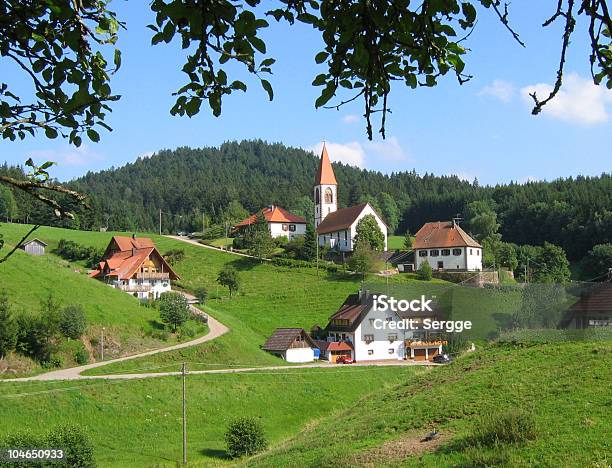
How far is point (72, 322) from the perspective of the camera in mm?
37906

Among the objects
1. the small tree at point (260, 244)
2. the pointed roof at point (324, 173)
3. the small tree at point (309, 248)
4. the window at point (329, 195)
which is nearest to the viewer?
the small tree at point (260, 244)

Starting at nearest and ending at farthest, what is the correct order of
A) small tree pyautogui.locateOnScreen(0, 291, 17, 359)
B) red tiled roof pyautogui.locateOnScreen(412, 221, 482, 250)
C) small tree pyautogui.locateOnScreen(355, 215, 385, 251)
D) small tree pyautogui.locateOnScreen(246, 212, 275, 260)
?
small tree pyautogui.locateOnScreen(0, 291, 17, 359) < red tiled roof pyautogui.locateOnScreen(412, 221, 482, 250) < small tree pyautogui.locateOnScreen(246, 212, 275, 260) < small tree pyautogui.locateOnScreen(355, 215, 385, 251)

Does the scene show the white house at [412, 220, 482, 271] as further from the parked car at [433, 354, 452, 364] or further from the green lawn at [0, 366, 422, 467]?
the green lawn at [0, 366, 422, 467]

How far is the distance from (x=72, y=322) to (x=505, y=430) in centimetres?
3028

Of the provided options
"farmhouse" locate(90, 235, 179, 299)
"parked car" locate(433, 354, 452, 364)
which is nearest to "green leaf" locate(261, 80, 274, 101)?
"parked car" locate(433, 354, 452, 364)

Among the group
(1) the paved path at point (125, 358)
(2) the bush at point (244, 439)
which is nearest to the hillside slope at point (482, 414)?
(2) the bush at point (244, 439)

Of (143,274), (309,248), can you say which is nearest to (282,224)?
(309,248)

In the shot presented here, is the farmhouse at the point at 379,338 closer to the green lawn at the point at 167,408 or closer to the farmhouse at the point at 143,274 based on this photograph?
the green lawn at the point at 167,408

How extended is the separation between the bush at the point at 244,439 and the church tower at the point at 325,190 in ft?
243

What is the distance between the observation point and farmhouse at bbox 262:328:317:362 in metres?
46.2

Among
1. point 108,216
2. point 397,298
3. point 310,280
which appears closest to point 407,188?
point 108,216

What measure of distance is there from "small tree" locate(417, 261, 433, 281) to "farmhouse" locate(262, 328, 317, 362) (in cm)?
2677

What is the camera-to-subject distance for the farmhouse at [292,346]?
46.2 meters

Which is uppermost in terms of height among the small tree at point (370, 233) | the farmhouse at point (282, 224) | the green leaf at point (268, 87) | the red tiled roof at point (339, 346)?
the farmhouse at point (282, 224)
